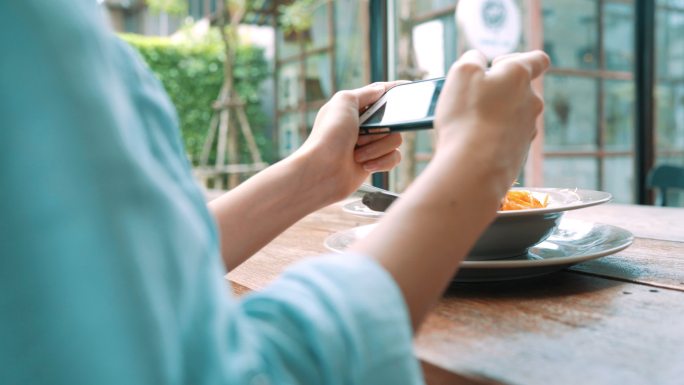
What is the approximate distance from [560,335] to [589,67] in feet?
13.3

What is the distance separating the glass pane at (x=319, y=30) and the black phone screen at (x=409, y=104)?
4.71m

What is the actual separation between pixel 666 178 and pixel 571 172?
2058 millimetres

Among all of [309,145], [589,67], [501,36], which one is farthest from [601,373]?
[589,67]

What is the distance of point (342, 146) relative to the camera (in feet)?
2.43

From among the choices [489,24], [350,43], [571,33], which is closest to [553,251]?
[489,24]

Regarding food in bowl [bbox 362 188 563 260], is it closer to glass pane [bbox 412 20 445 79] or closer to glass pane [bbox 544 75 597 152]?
glass pane [bbox 412 20 445 79]

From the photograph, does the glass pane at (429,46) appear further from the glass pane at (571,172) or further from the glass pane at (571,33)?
the glass pane at (571,172)

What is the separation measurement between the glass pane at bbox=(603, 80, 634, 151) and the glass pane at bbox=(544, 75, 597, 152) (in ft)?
0.33

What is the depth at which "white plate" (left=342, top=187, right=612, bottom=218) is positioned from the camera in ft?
2.00

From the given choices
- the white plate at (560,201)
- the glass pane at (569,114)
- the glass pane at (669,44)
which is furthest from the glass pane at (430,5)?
the white plate at (560,201)

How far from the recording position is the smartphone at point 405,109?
21.3 inches

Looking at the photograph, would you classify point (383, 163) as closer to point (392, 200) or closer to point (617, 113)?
point (392, 200)

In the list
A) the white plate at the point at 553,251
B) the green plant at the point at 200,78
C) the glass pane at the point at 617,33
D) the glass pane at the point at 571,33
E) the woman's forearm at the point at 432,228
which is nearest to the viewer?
the woman's forearm at the point at 432,228

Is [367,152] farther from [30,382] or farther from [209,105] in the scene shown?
[209,105]
